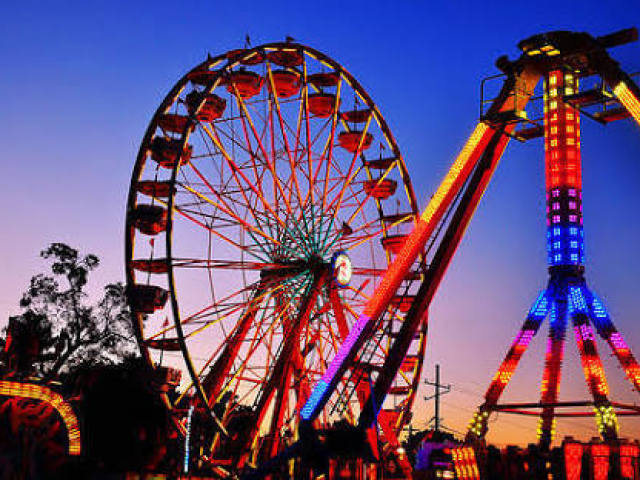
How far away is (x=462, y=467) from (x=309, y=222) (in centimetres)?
881

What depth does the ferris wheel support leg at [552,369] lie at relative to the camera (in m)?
30.4

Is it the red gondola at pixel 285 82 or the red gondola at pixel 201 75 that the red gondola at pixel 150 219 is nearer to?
the red gondola at pixel 201 75

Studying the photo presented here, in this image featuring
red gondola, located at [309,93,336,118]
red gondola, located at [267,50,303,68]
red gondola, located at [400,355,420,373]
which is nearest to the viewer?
red gondola, located at [267,50,303,68]

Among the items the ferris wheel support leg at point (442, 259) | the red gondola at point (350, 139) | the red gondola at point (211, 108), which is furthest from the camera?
the red gondola at point (350, 139)

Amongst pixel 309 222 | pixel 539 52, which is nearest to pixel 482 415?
pixel 309 222

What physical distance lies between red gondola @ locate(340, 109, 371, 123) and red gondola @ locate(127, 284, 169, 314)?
8.01 meters

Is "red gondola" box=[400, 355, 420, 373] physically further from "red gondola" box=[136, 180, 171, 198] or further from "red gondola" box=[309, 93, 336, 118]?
"red gondola" box=[136, 180, 171, 198]

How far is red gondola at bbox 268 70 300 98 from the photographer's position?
26891mm

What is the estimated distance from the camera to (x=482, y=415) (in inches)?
1164

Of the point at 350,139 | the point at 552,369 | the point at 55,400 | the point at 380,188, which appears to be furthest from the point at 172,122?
the point at 552,369

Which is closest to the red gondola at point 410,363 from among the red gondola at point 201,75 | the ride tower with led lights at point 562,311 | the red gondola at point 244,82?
the ride tower with led lights at point 562,311

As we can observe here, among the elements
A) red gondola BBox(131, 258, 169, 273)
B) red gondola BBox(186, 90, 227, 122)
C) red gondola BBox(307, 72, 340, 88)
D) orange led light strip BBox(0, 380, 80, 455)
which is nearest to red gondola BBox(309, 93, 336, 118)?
red gondola BBox(307, 72, 340, 88)

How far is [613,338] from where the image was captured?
1162 inches

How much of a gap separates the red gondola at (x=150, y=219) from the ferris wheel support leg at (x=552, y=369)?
12.6 m
